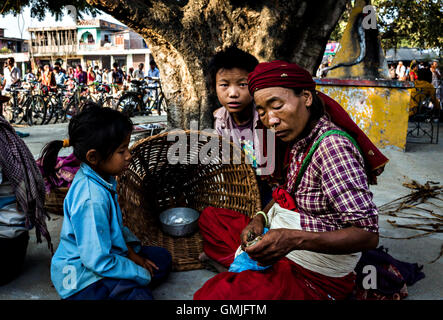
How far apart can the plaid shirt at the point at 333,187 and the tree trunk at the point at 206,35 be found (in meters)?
2.72

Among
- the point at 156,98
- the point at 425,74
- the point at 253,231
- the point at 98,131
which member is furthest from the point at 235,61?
the point at 425,74

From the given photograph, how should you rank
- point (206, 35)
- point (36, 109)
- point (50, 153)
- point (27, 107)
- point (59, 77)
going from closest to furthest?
1. point (50, 153)
2. point (206, 35)
3. point (27, 107)
4. point (36, 109)
5. point (59, 77)

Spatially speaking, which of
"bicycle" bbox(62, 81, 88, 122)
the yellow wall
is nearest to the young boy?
the yellow wall

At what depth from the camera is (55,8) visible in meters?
9.04

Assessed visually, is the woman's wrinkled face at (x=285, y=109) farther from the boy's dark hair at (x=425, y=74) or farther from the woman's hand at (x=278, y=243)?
the boy's dark hair at (x=425, y=74)

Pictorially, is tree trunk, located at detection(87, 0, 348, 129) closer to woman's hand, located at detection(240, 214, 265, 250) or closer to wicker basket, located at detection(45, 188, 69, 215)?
wicker basket, located at detection(45, 188, 69, 215)

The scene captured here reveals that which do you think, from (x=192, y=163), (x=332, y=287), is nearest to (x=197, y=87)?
(x=192, y=163)

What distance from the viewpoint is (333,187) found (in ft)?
4.47

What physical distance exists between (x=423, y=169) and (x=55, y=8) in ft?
30.3

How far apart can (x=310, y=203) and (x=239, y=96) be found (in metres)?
1.17

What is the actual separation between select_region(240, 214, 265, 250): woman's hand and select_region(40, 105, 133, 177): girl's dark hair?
0.79 m

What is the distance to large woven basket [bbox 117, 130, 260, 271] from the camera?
241cm

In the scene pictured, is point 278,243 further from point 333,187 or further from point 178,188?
point 178,188
